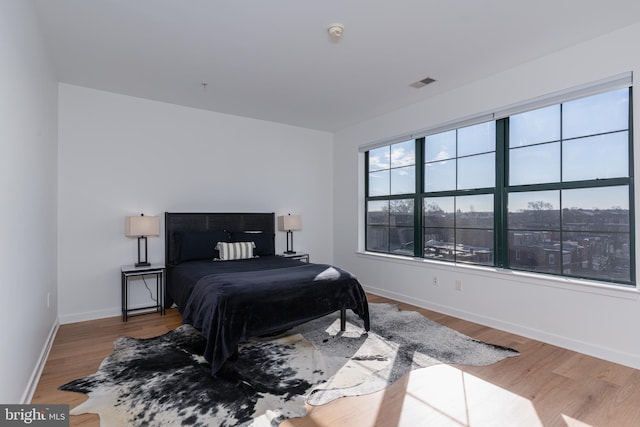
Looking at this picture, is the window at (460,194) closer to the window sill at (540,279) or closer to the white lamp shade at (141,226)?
the window sill at (540,279)

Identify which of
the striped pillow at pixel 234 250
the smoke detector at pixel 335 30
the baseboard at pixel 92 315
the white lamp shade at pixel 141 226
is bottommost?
the baseboard at pixel 92 315

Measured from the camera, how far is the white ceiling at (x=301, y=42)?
2346 millimetres

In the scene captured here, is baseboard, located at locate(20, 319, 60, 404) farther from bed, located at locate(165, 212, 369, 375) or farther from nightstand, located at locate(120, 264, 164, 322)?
bed, located at locate(165, 212, 369, 375)

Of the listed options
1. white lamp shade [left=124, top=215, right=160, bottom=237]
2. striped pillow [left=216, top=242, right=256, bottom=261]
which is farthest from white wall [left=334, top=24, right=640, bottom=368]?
white lamp shade [left=124, top=215, right=160, bottom=237]

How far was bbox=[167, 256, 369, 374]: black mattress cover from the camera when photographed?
2479 millimetres

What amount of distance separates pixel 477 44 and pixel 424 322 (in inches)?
111

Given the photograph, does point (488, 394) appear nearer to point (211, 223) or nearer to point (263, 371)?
point (263, 371)

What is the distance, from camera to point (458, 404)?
209cm

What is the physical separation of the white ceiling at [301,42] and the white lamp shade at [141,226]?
1520 millimetres

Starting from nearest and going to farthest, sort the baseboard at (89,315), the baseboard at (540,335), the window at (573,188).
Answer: the baseboard at (540,335) → the window at (573,188) → the baseboard at (89,315)

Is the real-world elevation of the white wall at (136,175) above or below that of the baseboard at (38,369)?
above

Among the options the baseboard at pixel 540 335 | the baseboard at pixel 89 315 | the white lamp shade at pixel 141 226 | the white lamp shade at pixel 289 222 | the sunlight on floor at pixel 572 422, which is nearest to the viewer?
the sunlight on floor at pixel 572 422

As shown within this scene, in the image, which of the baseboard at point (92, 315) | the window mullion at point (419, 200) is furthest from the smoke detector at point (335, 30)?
the baseboard at point (92, 315)

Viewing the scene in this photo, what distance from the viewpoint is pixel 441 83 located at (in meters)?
3.67
